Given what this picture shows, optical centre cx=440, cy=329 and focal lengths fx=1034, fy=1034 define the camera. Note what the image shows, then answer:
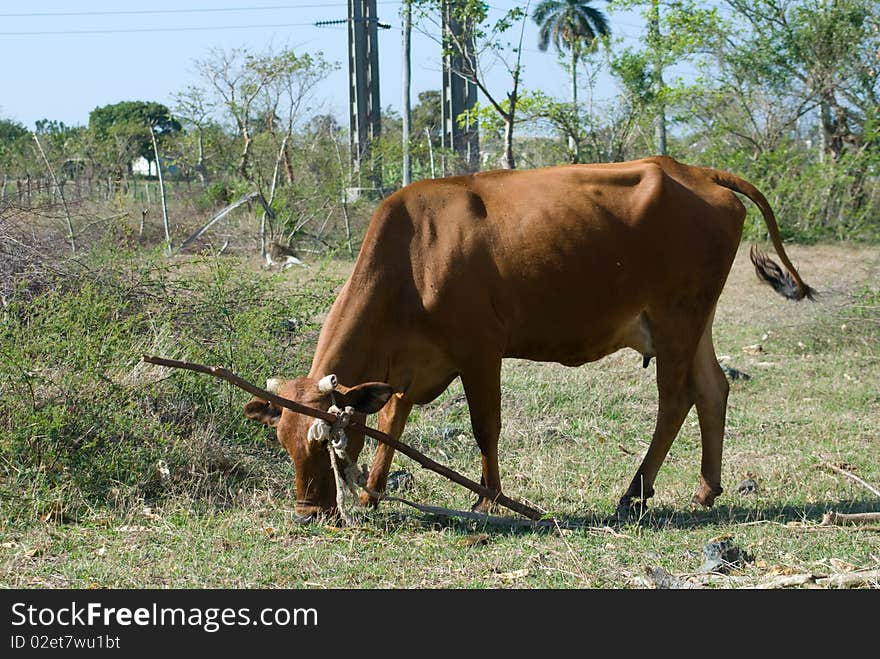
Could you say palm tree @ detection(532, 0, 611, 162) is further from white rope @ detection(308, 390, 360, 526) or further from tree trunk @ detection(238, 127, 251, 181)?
white rope @ detection(308, 390, 360, 526)

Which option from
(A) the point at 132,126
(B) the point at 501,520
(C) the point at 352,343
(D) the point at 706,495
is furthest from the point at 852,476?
(A) the point at 132,126

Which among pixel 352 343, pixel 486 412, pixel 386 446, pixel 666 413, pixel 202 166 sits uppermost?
pixel 202 166

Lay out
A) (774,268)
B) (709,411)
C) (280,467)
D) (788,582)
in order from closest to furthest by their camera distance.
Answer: (788,582), (709,411), (280,467), (774,268)

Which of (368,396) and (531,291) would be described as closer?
(368,396)

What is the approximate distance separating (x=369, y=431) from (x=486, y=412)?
85cm

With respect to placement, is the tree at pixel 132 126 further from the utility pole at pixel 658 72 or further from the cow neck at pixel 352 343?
the cow neck at pixel 352 343

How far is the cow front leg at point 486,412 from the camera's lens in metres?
5.80

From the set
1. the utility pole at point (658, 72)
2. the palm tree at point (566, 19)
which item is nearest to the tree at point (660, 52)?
the utility pole at point (658, 72)

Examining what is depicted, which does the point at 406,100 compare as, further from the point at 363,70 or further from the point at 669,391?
the point at 669,391

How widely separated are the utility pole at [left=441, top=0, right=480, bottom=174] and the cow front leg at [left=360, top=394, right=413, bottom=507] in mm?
13741

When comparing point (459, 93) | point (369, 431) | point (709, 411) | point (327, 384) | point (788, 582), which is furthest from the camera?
point (459, 93)

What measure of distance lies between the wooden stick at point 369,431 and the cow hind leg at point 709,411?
1.18m

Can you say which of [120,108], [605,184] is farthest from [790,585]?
[120,108]

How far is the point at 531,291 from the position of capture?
19.5ft
